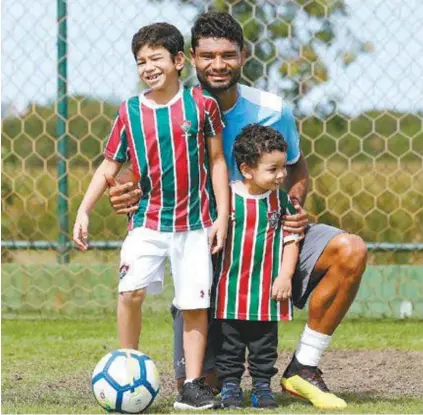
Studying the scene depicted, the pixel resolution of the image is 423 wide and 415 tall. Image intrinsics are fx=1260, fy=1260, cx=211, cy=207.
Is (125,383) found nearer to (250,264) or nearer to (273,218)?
(250,264)

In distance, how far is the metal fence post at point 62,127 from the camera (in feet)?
24.7

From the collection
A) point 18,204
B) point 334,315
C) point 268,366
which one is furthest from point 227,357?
point 18,204

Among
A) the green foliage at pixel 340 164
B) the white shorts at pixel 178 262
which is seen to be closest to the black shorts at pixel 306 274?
the white shorts at pixel 178 262

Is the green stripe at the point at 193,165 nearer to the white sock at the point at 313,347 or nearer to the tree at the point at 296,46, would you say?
the white sock at the point at 313,347

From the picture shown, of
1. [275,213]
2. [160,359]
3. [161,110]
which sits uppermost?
[161,110]

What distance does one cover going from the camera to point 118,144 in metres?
4.60

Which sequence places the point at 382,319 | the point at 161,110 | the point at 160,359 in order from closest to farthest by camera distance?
the point at 161,110 → the point at 160,359 → the point at 382,319

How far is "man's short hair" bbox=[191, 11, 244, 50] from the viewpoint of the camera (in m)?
4.61

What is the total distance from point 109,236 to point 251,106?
3.05m

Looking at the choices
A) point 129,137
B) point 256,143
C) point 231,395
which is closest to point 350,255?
point 256,143

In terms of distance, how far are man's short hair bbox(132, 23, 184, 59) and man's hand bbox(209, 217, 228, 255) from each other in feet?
2.04

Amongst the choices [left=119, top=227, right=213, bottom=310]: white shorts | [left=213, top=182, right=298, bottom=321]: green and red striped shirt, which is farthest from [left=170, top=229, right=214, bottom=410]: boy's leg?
[left=213, top=182, right=298, bottom=321]: green and red striped shirt

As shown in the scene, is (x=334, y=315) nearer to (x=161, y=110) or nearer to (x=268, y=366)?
(x=268, y=366)

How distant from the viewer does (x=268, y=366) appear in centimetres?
459
